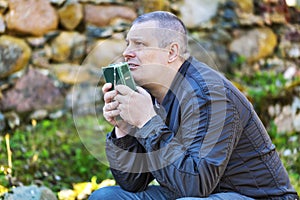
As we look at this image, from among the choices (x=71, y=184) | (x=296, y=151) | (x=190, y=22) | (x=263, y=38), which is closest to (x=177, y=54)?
(x=71, y=184)

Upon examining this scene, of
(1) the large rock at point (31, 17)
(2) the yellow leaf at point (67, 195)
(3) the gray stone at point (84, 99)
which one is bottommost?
(3) the gray stone at point (84, 99)

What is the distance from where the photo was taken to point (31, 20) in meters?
4.11

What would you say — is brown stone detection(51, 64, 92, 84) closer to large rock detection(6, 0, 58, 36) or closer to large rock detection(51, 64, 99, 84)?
large rock detection(51, 64, 99, 84)

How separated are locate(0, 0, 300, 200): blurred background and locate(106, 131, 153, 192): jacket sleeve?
3.69 feet

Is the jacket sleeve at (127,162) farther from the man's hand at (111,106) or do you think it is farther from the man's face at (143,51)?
the man's face at (143,51)

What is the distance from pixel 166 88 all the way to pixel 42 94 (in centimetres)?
232

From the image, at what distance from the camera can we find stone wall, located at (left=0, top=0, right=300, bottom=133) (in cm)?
405

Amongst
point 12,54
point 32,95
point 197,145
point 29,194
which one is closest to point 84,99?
point 32,95

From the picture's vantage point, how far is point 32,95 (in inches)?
162

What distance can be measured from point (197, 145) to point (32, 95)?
8.60 ft

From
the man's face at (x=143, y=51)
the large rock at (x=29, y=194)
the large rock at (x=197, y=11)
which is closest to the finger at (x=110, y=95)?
the man's face at (x=143, y=51)

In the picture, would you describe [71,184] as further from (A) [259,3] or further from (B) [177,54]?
(A) [259,3]

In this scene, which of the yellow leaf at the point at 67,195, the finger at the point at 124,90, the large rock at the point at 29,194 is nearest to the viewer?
the finger at the point at 124,90

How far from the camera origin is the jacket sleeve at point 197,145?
175 centimetres
